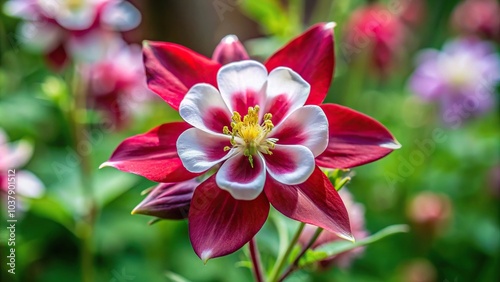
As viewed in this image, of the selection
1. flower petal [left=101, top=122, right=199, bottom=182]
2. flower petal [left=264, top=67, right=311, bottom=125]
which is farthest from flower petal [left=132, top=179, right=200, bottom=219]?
flower petal [left=264, top=67, right=311, bottom=125]

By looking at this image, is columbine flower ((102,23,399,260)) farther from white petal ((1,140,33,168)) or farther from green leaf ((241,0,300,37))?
green leaf ((241,0,300,37))

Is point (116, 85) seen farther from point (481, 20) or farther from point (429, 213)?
point (481, 20)

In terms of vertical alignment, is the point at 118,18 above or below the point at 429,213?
above

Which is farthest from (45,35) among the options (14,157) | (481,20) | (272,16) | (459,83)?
(481,20)

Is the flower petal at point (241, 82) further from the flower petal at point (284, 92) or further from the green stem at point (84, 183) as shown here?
the green stem at point (84, 183)

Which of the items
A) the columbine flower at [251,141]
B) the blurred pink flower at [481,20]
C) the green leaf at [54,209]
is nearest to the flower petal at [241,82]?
the columbine flower at [251,141]
